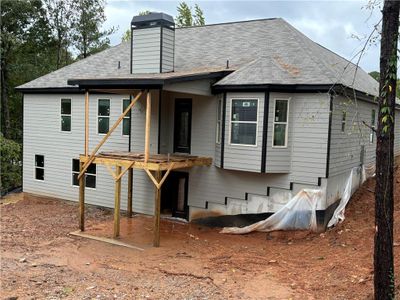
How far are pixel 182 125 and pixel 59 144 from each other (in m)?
5.86

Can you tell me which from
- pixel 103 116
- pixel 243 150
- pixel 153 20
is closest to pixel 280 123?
pixel 243 150

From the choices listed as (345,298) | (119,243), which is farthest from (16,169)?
(345,298)

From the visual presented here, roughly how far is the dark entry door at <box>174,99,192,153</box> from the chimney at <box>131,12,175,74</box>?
134cm

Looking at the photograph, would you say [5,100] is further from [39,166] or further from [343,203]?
[343,203]

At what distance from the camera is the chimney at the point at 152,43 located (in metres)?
12.9

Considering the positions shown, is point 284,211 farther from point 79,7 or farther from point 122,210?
point 79,7

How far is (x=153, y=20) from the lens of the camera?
12961 mm

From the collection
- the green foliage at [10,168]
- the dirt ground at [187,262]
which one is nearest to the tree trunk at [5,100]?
the green foliage at [10,168]

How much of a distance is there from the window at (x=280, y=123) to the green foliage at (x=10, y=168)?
46.6 ft

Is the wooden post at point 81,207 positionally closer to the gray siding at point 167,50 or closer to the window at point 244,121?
the gray siding at point 167,50

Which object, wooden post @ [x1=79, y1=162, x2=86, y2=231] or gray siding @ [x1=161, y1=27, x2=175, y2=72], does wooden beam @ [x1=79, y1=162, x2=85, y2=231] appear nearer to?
wooden post @ [x1=79, y1=162, x2=86, y2=231]

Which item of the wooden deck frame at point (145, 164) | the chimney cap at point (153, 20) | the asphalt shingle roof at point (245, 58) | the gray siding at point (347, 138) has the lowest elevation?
the wooden deck frame at point (145, 164)

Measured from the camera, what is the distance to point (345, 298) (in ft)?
20.9

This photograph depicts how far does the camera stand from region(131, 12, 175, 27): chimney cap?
1282 centimetres
